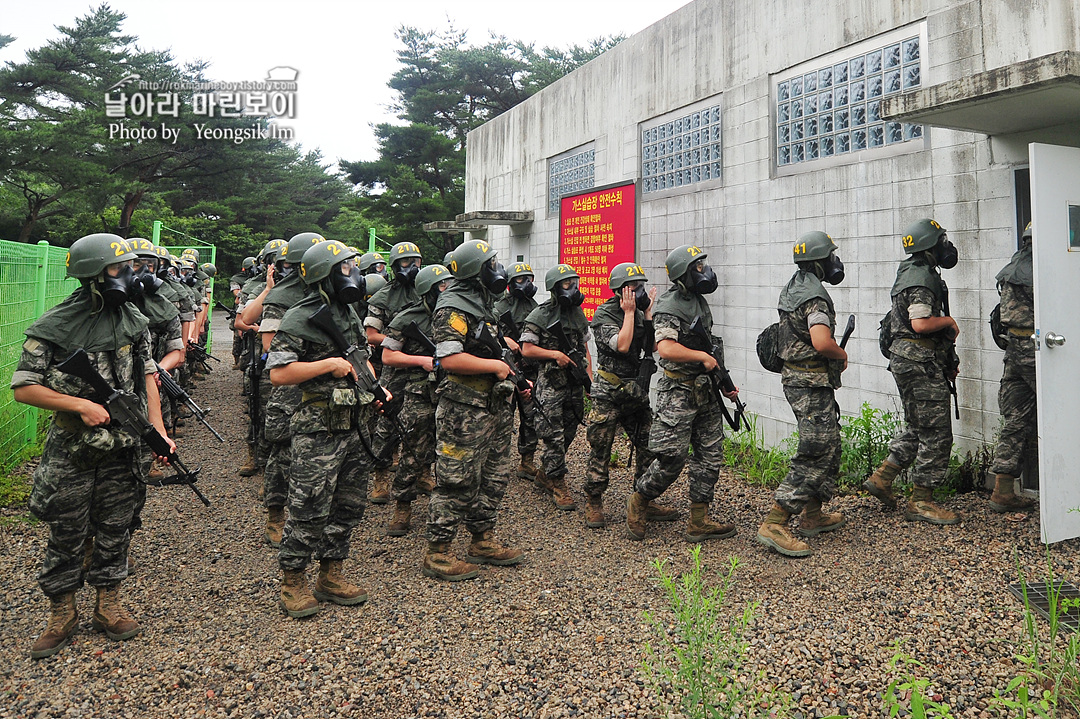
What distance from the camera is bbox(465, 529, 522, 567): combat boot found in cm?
427

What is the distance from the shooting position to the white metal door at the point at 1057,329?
4020mm

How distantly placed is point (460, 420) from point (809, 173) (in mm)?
4312

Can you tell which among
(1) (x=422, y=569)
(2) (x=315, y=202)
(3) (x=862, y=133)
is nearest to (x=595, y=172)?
(3) (x=862, y=133)

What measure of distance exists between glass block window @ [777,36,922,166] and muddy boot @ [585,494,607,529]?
12.1ft

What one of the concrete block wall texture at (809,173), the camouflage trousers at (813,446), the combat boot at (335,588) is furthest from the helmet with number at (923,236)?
the combat boot at (335,588)

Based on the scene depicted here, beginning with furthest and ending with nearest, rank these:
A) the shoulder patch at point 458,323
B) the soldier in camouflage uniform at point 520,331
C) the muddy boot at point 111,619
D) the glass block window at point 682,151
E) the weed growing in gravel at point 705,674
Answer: the glass block window at point 682,151 < the soldier in camouflage uniform at point 520,331 < the shoulder patch at point 458,323 < the muddy boot at point 111,619 < the weed growing in gravel at point 705,674

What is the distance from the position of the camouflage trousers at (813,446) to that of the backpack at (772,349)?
285mm

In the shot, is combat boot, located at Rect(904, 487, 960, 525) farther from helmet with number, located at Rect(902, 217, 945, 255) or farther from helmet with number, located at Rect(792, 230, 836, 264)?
helmet with number, located at Rect(792, 230, 836, 264)

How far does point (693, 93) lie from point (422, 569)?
6.12 meters

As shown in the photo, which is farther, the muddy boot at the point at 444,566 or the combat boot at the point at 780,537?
the combat boot at the point at 780,537

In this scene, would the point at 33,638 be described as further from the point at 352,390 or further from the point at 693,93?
the point at 693,93

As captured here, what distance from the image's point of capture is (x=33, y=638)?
3.34 metres

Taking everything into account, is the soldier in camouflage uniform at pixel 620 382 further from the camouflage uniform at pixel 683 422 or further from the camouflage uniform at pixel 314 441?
the camouflage uniform at pixel 314 441

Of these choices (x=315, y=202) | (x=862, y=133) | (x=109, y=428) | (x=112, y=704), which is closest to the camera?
(x=112, y=704)
